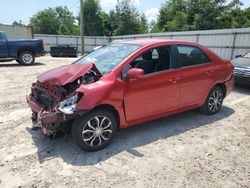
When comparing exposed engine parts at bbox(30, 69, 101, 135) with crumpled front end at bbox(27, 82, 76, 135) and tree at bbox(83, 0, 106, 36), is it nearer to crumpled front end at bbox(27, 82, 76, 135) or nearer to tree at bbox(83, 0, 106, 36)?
crumpled front end at bbox(27, 82, 76, 135)

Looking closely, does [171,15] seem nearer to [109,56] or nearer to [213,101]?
[213,101]

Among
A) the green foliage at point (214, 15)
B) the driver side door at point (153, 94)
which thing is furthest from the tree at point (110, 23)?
the driver side door at point (153, 94)

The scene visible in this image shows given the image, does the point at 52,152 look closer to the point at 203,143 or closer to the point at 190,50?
the point at 203,143

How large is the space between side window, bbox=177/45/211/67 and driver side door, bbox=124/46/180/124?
0.28m

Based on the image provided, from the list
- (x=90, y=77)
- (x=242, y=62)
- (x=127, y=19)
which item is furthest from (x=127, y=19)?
(x=90, y=77)

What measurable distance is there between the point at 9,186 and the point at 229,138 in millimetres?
3471

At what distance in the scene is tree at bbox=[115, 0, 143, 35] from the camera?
36.4 metres

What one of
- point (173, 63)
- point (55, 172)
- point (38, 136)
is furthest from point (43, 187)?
point (173, 63)

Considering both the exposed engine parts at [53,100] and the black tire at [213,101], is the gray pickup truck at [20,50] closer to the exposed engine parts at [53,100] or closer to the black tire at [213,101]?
the exposed engine parts at [53,100]

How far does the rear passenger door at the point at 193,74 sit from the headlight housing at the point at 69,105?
2.03 m

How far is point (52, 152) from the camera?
3.59 metres

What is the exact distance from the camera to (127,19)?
36.4m

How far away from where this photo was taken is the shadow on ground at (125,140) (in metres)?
3.48

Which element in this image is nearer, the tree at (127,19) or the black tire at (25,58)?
the black tire at (25,58)
